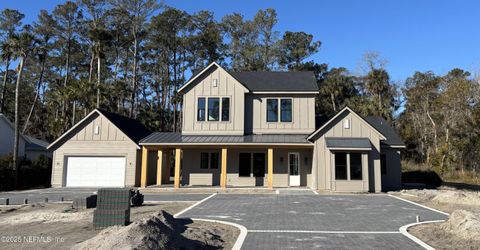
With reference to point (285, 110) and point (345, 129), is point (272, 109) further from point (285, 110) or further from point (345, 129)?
point (345, 129)

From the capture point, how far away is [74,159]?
24.8 metres

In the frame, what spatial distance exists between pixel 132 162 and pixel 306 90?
12.5 metres

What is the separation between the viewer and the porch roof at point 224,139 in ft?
72.0

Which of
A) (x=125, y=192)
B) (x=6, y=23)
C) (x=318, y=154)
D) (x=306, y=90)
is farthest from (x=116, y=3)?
(x=125, y=192)

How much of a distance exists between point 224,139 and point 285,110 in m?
4.69

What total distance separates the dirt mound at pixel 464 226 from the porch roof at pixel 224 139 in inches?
473

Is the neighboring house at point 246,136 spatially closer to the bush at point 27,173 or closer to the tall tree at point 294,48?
the bush at point 27,173

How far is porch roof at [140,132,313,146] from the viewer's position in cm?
2194

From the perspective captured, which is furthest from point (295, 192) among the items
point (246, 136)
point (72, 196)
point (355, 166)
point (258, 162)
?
point (72, 196)

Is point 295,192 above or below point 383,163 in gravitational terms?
below

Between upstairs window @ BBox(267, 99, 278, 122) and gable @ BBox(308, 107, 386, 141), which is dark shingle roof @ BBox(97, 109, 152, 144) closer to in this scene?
upstairs window @ BBox(267, 99, 278, 122)

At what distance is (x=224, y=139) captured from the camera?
22.7 meters

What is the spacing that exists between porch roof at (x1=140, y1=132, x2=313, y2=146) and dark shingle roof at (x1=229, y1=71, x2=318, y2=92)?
331cm

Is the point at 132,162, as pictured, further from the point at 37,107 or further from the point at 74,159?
the point at 37,107
